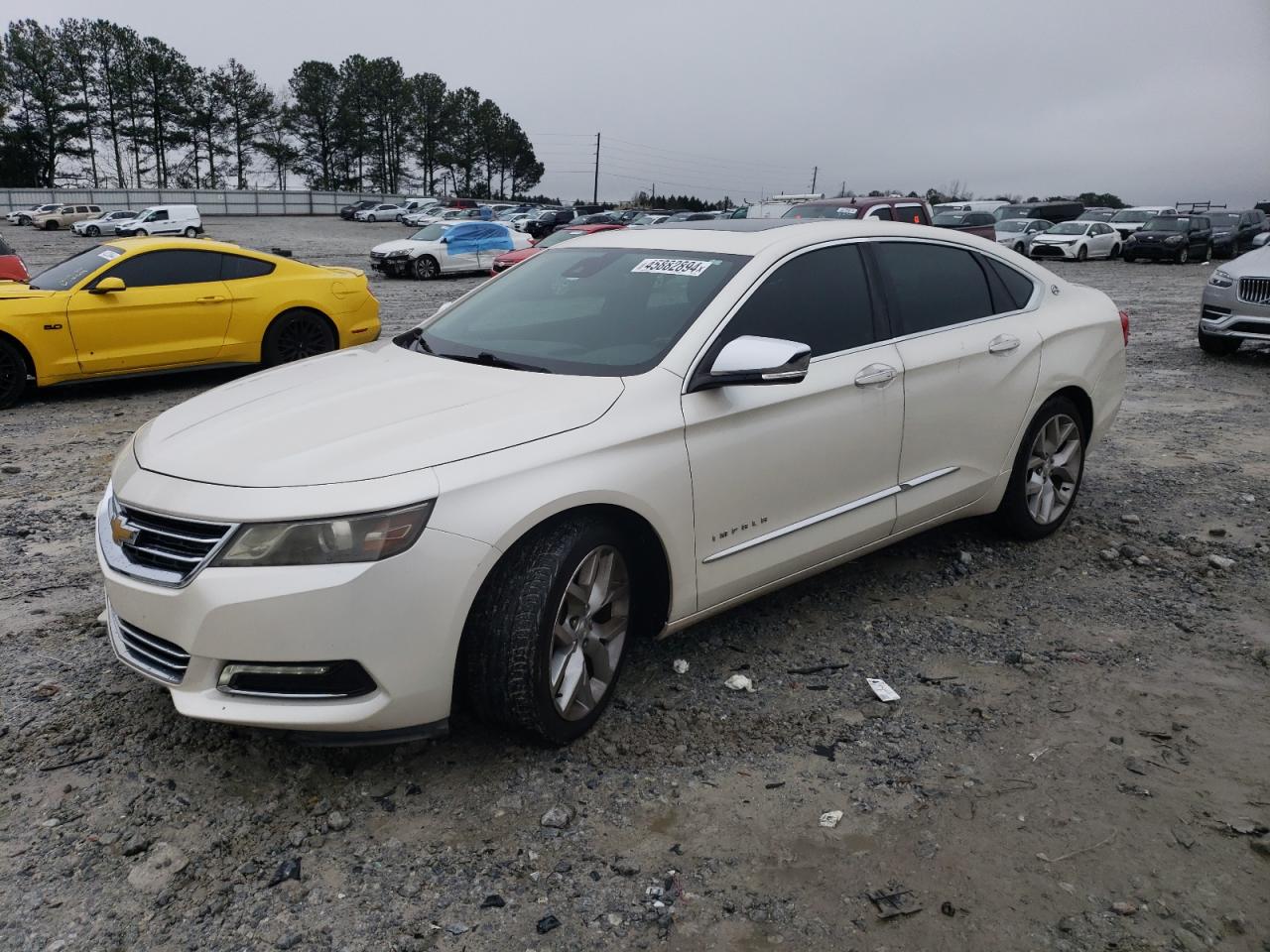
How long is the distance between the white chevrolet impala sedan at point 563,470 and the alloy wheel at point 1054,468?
0.39ft

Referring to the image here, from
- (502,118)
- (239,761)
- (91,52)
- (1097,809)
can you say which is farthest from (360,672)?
(502,118)

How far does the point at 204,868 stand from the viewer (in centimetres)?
273

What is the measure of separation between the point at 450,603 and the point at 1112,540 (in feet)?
12.9

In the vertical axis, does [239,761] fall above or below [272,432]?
below

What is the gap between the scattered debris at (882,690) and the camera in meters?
3.68

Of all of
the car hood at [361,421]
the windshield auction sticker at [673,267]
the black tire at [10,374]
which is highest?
the windshield auction sticker at [673,267]

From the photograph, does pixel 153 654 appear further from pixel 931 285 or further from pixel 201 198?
pixel 201 198

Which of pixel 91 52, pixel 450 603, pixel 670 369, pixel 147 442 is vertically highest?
pixel 91 52

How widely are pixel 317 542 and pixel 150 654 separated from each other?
0.72m

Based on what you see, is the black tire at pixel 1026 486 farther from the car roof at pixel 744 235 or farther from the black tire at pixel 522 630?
the black tire at pixel 522 630

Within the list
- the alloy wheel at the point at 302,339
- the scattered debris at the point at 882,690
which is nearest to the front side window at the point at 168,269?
the alloy wheel at the point at 302,339

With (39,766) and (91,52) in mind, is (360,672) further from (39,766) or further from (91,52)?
(91,52)

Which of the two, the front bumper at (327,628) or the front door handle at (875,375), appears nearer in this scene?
the front bumper at (327,628)

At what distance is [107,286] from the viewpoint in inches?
347
